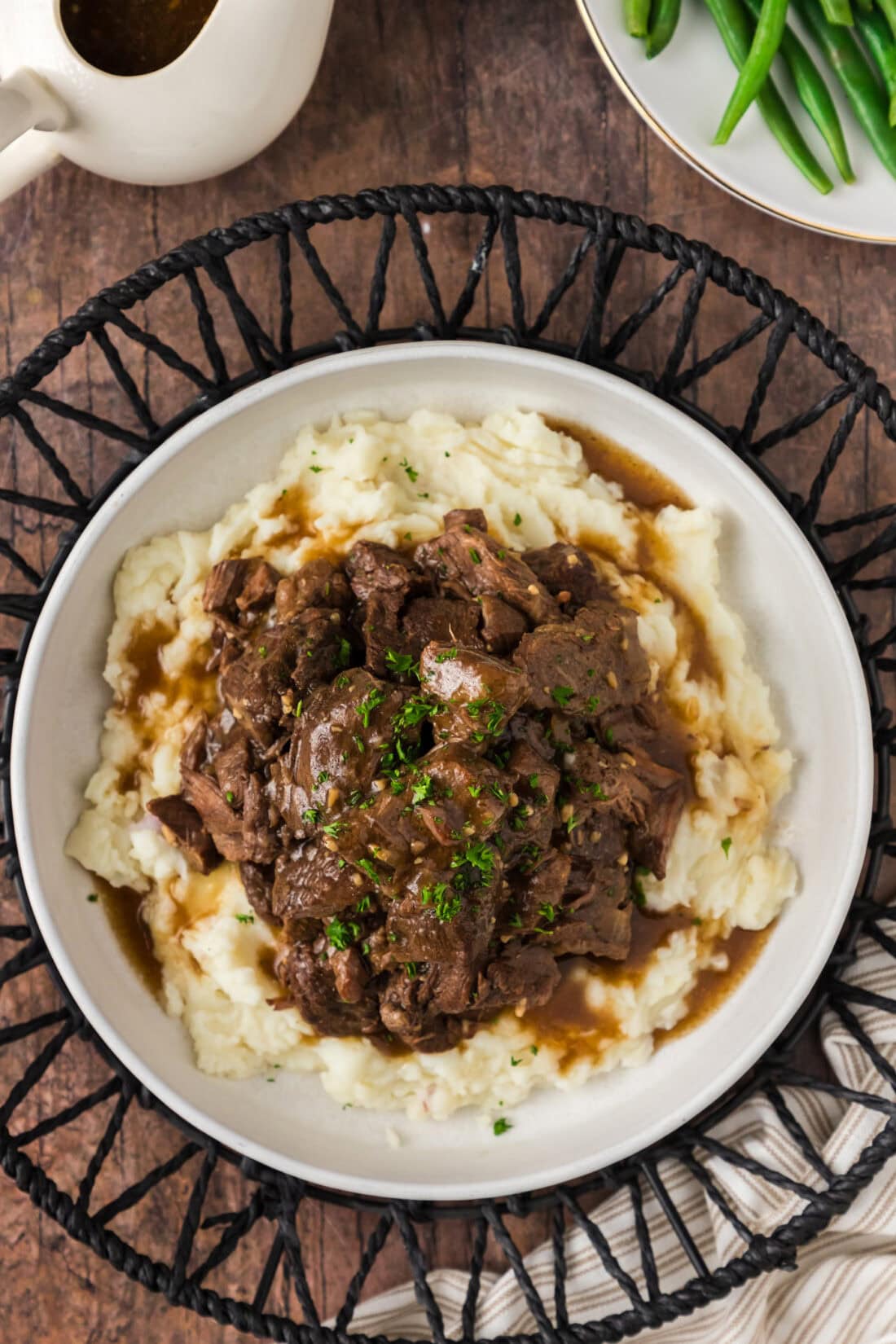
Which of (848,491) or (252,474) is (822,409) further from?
(252,474)

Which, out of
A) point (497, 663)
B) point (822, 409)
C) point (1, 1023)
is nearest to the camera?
point (497, 663)

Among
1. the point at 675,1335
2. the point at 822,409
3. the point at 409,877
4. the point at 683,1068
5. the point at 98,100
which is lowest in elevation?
the point at 675,1335

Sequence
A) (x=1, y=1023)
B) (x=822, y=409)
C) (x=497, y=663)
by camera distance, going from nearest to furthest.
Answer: (x=497, y=663) < (x=822, y=409) < (x=1, y=1023)

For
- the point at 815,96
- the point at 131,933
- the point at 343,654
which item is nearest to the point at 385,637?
the point at 343,654

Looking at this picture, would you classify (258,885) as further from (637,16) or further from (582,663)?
(637,16)

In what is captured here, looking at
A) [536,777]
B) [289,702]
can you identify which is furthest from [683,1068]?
[289,702]

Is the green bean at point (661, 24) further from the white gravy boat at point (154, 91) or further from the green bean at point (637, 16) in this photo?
the white gravy boat at point (154, 91)
